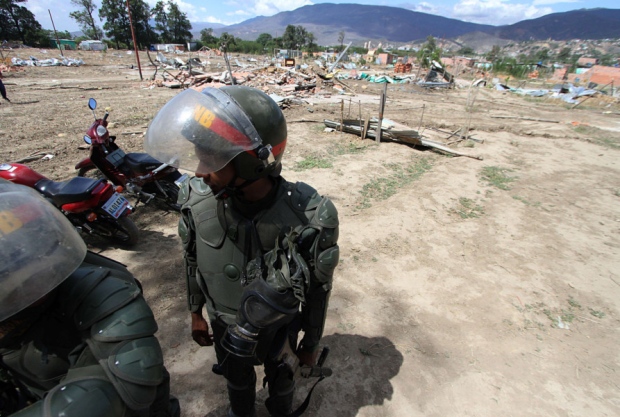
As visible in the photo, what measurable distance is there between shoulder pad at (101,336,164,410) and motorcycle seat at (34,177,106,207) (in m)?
3.11

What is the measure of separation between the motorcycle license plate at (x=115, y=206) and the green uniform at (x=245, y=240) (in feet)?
7.85

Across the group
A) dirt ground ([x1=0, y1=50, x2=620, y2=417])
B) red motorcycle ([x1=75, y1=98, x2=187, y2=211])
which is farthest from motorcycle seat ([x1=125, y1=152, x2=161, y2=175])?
dirt ground ([x1=0, y1=50, x2=620, y2=417])

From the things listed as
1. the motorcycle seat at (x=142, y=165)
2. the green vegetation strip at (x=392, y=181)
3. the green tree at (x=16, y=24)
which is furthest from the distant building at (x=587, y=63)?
the green tree at (x=16, y=24)

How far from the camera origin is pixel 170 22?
57.8 meters

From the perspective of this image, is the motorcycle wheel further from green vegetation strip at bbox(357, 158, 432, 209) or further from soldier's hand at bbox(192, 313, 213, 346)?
green vegetation strip at bbox(357, 158, 432, 209)

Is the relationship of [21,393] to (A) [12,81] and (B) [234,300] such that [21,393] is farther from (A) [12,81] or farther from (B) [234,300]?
(A) [12,81]

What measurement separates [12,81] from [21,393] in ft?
67.9

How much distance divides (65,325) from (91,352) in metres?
0.18

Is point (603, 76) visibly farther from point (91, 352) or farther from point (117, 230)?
point (91, 352)

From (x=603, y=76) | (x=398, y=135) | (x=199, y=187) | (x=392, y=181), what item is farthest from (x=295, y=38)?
(x=199, y=187)

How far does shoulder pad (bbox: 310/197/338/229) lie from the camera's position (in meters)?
1.47

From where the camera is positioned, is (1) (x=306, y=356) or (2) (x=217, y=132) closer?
(2) (x=217, y=132)

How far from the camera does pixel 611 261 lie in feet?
14.9

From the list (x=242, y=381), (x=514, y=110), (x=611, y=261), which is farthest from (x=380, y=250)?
(x=514, y=110)
